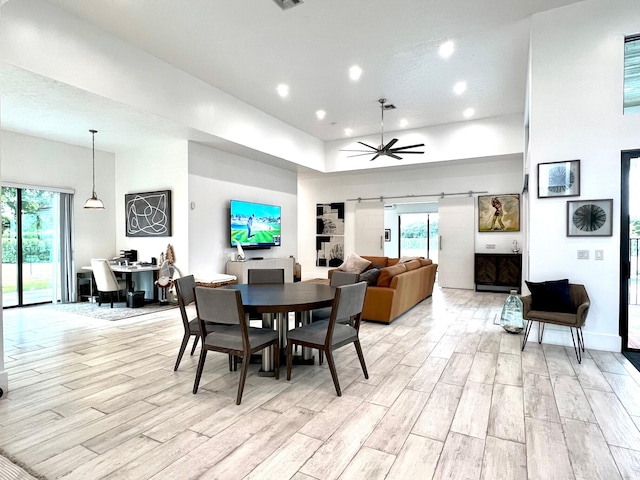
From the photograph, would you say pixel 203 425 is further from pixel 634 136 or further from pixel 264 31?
pixel 634 136

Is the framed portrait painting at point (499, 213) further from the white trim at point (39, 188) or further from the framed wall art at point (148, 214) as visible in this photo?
the white trim at point (39, 188)

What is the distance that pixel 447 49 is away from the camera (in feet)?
15.3

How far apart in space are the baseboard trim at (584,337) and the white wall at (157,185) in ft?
18.3

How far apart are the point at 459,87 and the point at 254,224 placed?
15.7 feet

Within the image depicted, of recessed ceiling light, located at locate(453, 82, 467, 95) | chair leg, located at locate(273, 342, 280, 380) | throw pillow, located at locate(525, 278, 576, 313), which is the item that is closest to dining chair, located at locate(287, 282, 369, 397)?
chair leg, located at locate(273, 342, 280, 380)

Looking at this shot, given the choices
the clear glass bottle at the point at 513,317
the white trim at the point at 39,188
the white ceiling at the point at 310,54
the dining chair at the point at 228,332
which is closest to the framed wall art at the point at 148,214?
the white trim at the point at 39,188

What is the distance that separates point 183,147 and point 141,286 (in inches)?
115

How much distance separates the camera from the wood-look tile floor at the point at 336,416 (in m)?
1.96

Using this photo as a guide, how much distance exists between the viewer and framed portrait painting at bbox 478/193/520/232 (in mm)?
8078

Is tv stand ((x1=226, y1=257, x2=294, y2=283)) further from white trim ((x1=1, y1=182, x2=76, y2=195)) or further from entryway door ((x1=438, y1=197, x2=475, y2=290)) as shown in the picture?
entryway door ((x1=438, y1=197, x2=475, y2=290))

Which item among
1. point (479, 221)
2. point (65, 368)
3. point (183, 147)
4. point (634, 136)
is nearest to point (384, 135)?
point (479, 221)

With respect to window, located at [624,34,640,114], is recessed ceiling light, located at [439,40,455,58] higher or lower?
higher

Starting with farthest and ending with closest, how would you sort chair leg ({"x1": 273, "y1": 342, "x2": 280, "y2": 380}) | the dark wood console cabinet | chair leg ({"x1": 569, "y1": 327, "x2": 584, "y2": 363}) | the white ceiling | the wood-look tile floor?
the dark wood console cabinet
the white ceiling
chair leg ({"x1": 569, "y1": 327, "x2": 584, "y2": 363})
chair leg ({"x1": 273, "y1": 342, "x2": 280, "y2": 380})
the wood-look tile floor

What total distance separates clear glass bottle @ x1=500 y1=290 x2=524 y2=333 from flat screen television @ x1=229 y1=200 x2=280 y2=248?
5.02 m
